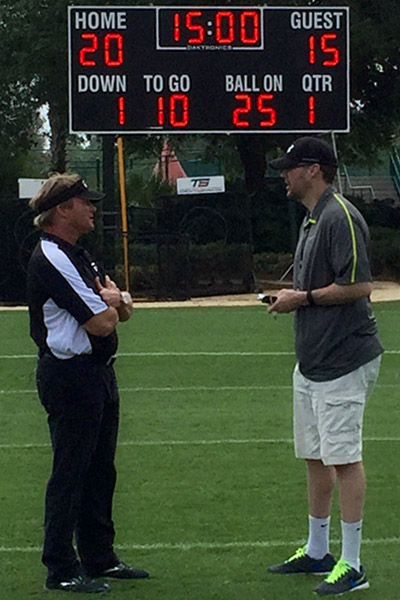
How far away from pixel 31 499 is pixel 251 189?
26222 mm

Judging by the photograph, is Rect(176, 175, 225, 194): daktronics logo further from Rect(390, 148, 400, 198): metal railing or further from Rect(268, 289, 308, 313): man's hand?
Rect(268, 289, 308, 313): man's hand

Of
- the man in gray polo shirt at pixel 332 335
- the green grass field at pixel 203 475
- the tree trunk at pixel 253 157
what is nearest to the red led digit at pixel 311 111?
the green grass field at pixel 203 475

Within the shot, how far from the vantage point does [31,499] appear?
30.0 ft

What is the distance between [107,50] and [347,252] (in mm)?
16546

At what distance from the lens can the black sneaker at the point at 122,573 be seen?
7.07 m

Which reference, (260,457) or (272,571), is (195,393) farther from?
(272,571)

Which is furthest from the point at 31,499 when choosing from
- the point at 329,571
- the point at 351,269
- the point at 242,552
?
the point at 351,269

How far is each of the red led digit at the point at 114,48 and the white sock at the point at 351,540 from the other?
1666 centimetres

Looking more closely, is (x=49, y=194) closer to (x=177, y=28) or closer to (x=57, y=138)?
(x=177, y=28)

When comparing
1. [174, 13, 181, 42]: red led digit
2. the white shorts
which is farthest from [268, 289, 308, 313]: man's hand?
[174, 13, 181, 42]: red led digit

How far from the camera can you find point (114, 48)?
893 inches

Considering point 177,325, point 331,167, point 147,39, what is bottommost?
point 177,325

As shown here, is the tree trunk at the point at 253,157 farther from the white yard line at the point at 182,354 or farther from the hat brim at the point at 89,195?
the hat brim at the point at 89,195

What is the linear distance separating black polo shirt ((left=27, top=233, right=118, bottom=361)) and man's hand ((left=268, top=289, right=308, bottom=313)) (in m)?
0.76
